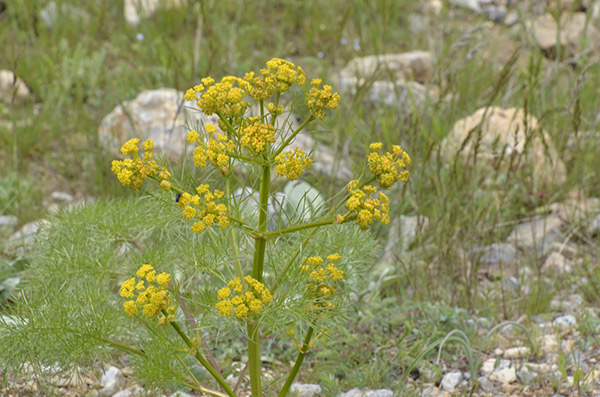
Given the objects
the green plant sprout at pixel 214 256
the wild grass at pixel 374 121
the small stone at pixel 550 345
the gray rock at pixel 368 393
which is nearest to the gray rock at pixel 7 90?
the wild grass at pixel 374 121

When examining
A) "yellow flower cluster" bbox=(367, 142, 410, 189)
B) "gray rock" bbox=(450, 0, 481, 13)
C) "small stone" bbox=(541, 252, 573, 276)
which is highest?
"gray rock" bbox=(450, 0, 481, 13)

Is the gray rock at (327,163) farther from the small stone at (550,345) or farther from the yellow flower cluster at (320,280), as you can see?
the yellow flower cluster at (320,280)

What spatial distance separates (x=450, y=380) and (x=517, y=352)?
0.31 metres

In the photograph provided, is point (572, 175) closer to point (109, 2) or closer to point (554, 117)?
point (554, 117)

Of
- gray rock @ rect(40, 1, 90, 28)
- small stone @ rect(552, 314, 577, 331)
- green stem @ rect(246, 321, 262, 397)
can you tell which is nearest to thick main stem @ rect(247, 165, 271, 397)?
green stem @ rect(246, 321, 262, 397)

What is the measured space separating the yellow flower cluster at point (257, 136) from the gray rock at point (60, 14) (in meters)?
4.39

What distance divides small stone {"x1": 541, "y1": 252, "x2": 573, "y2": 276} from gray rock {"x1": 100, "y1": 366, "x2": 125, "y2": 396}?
179 cm

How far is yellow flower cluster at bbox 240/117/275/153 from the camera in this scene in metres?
1.38

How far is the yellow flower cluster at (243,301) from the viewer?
4.70ft

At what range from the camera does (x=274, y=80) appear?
147cm

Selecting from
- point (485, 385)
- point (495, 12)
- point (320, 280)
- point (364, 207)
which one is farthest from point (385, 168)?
point (495, 12)

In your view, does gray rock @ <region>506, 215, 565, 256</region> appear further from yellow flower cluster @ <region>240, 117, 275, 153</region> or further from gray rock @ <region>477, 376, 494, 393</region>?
yellow flower cluster @ <region>240, 117, 275, 153</region>

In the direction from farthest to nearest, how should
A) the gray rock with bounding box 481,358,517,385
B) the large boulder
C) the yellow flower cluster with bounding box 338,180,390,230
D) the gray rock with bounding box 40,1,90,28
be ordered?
the gray rock with bounding box 40,1,90,28
the large boulder
the gray rock with bounding box 481,358,517,385
the yellow flower cluster with bounding box 338,180,390,230

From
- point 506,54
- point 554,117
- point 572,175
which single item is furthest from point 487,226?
point 506,54
